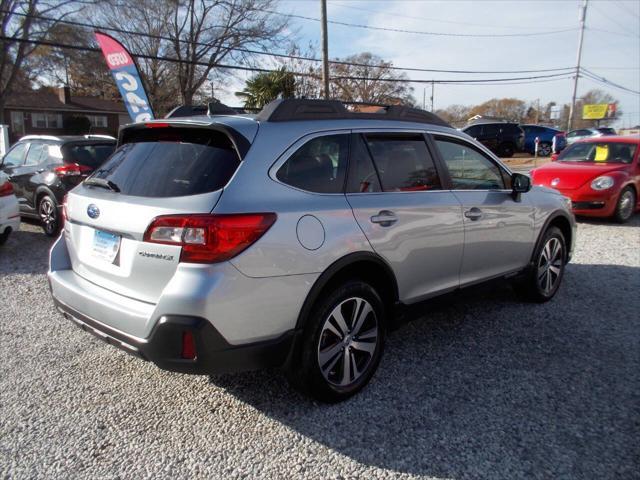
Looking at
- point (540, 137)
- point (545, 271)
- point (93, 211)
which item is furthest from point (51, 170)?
point (540, 137)

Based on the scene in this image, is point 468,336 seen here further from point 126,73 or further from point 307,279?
point 126,73

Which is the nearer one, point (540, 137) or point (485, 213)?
point (485, 213)

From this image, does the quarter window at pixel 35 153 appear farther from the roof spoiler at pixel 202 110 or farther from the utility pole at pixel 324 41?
the utility pole at pixel 324 41

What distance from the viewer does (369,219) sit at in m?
3.19

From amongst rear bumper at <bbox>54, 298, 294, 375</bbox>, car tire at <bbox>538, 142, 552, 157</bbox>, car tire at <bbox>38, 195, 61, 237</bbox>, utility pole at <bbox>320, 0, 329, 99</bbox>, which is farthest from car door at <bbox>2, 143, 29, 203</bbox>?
car tire at <bbox>538, 142, 552, 157</bbox>

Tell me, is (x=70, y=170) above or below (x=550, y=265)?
above

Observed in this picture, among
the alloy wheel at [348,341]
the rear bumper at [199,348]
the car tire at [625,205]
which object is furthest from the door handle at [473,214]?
the car tire at [625,205]

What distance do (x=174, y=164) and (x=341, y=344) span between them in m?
1.47

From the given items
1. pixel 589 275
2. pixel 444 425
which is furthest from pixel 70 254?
pixel 589 275

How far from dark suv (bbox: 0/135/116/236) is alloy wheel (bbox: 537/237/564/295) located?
6.49 meters

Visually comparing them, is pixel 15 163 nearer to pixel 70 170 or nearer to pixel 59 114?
pixel 70 170

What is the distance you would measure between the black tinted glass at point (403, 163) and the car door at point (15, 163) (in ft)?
25.1

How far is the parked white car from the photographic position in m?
7.30

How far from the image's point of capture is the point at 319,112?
3230mm
